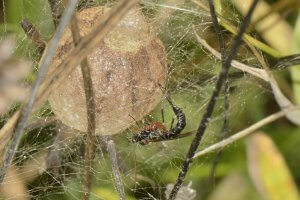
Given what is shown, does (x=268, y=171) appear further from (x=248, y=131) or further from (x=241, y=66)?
(x=241, y=66)

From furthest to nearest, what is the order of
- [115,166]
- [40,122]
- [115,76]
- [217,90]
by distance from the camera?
[40,122] < [115,166] < [115,76] < [217,90]

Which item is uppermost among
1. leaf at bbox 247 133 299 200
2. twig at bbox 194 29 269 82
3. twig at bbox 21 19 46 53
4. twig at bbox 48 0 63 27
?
twig at bbox 48 0 63 27

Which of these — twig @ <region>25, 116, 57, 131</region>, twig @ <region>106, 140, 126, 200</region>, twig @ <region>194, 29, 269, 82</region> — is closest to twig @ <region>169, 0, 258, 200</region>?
twig @ <region>106, 140, 126, 200</region>

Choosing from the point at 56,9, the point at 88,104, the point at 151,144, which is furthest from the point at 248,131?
the point at 56,9

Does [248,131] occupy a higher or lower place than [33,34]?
lower

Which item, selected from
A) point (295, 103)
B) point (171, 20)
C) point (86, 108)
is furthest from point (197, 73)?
point (86, 108)

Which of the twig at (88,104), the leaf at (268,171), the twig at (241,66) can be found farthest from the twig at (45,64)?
the leaf at (268,171)

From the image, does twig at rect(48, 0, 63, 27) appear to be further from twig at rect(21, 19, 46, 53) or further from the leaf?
the leaf

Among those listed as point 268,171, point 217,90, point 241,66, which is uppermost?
point 217,90

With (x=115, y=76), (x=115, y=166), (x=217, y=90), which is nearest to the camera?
(x=217, y=90)
